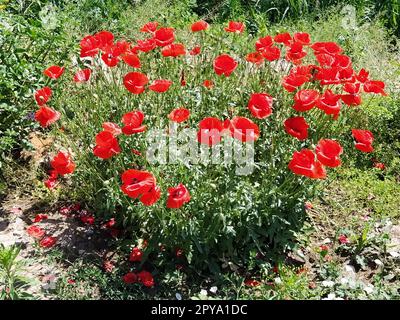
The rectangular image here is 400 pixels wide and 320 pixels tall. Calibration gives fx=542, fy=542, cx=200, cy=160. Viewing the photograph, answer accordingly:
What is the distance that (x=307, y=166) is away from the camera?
2.64m

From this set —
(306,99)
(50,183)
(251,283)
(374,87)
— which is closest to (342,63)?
(374,87)

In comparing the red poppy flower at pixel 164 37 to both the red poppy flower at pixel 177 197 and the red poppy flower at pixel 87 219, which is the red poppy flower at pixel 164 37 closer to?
the red poppy flower at pixel 177 197

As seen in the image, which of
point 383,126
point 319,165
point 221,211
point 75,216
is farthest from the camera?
point 383,126

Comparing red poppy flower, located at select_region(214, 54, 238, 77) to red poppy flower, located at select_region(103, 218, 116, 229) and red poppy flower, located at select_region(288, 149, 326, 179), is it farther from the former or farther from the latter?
red poppy flower, located at select_region(103, 218, 116, 229)

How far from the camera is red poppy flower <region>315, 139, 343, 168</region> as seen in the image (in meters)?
2.65

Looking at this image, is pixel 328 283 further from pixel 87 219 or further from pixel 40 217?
pixel 40 217

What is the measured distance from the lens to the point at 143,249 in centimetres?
321

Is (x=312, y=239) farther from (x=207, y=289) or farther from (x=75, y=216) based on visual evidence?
(x=75, y=216)

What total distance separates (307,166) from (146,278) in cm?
113

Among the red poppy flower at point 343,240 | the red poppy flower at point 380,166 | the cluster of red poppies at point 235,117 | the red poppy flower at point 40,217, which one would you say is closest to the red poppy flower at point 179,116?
the cluster of red poppies at point 235,117

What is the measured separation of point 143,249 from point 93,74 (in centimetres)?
142

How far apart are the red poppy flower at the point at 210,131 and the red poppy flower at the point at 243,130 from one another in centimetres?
7
